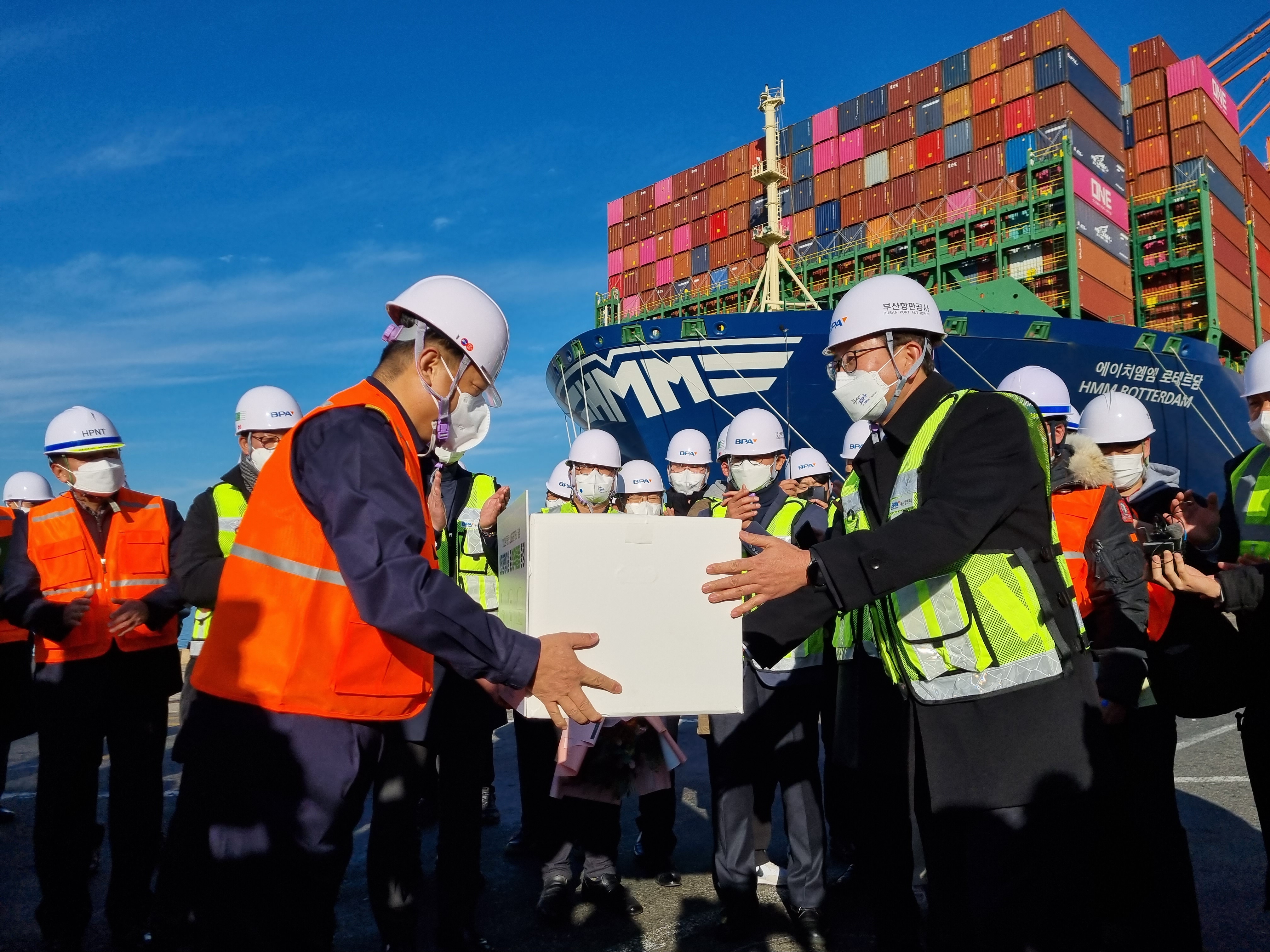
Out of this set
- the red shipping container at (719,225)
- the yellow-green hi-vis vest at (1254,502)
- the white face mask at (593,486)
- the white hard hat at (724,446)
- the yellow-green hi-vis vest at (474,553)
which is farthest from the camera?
the red shipping container at (719,225)

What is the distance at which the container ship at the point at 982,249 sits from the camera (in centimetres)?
1962

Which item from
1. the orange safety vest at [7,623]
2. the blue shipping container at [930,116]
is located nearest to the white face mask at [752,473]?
the orange safety vest at [7,623]

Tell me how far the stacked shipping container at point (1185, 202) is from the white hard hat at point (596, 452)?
25.5 m

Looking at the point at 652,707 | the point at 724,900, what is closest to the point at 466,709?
the point at 724,900

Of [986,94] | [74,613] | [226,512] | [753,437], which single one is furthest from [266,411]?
[986,94]

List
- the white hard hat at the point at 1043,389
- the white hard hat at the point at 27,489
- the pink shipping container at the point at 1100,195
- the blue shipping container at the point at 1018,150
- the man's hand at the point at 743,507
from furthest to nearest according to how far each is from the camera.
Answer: the blue shipping container at the point at 1018,150
the pink shipping container at the point at 1100,195
the white hard hat at the point at 27,489
the white hard hat at the point at 1043,389
the man's hand at the point at 743,507

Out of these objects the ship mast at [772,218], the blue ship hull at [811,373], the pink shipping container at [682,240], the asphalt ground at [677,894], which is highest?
the pink shipping container at [682,240]

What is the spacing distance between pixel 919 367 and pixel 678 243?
1263 inches

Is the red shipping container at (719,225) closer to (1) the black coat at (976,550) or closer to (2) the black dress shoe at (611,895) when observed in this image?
(2) the black dress shoe at (611,895)

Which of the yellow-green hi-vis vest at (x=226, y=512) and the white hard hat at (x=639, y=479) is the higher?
the white hard hat at (x=639, y=479)

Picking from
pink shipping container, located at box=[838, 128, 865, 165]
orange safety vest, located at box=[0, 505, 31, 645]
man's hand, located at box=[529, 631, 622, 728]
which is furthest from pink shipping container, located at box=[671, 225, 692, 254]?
man's hand, located at box=[529, 631, 622, 728]

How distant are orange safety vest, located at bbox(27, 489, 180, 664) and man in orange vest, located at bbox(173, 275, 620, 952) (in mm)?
2354

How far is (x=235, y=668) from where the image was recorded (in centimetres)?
201

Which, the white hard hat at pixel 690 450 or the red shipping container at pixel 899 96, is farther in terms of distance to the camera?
the red shipping container at pixel 899 96
